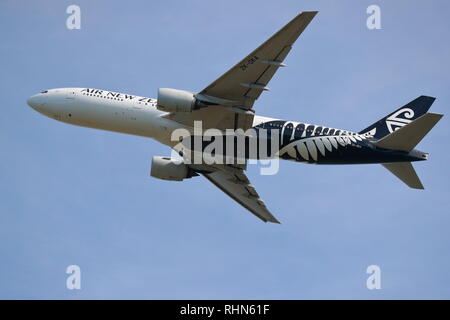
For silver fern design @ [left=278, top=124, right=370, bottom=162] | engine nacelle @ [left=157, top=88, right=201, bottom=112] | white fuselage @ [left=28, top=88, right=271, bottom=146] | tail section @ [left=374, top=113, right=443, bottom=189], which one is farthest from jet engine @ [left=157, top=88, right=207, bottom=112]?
tail section @ [left=374, top=113, right=443, bottom=189]

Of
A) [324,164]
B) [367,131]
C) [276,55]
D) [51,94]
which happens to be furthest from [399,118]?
[51,94]

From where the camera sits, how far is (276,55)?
134ft

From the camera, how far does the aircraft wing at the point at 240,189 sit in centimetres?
5138

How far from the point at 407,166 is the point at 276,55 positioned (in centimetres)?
1221

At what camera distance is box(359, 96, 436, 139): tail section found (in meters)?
47.9

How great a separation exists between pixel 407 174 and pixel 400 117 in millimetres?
4360

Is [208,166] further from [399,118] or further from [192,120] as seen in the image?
[399,118]

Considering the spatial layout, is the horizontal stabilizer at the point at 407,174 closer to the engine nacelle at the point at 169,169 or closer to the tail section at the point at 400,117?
the tail section at the point at 400,117

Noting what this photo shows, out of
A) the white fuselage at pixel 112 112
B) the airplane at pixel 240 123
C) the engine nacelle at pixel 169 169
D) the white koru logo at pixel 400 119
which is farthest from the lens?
the engine nacelle at pixel 169 169

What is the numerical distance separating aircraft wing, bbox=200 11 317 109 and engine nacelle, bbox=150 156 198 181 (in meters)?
7.72

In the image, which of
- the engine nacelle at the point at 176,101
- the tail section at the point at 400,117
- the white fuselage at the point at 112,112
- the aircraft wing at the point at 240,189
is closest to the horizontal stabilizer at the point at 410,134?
the tail section at the point at 400,117

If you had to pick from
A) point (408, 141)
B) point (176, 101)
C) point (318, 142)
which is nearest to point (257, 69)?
point (176, 101)

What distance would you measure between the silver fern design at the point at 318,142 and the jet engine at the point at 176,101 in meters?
6.47

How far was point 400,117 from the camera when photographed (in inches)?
1912
